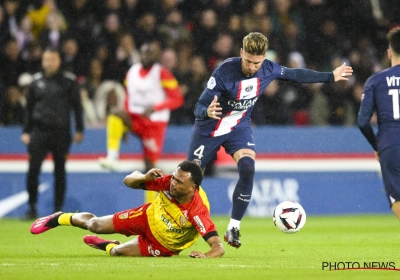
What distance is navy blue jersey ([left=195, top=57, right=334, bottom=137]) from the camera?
881cm

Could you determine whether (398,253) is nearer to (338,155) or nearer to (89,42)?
(338,155)

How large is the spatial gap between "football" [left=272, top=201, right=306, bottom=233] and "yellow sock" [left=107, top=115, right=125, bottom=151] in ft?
19.5

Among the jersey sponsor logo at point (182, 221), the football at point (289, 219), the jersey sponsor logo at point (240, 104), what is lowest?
the football at point (289, 219)

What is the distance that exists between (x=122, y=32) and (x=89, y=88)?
123cm

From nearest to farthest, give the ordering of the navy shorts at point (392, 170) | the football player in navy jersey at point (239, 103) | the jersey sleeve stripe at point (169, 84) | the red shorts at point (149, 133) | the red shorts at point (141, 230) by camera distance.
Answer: the navy shorts at point (392, 170)
the red shorts at point (141, 230)
the football player in navy jersey at point (239, 103)
the jersey sleeve stripe at point (169, 84)
the red shorts at point (149, 133)

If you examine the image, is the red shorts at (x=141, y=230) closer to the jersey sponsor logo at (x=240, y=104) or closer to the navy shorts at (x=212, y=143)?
the navy shorts at (x=212, y=143)

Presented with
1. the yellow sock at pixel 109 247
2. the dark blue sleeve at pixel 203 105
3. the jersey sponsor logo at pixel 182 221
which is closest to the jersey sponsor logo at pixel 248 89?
the dark blue sleeve at pixel 203 105

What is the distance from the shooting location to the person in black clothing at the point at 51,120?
13328mm

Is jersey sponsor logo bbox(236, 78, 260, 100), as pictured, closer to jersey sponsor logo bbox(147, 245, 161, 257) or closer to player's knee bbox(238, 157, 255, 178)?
player's knee bbox(238, 157, 255, 178)

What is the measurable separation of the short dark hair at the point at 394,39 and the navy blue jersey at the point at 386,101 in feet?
0.47

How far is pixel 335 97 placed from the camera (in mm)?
15992

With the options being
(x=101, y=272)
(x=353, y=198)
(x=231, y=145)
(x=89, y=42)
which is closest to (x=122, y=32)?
(x=89, y=42)

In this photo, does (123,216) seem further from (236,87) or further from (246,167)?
(236,87)

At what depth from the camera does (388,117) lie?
7.08 m
